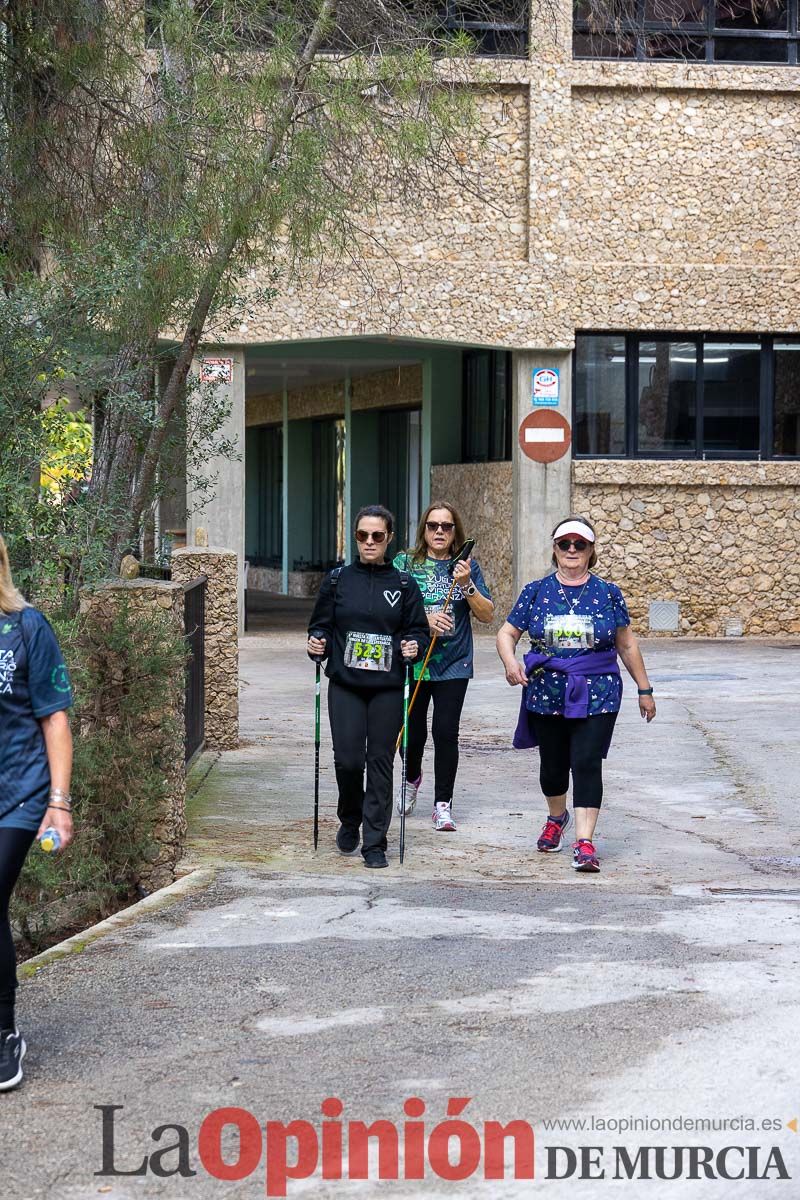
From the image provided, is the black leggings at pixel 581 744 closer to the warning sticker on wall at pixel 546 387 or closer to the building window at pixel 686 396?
the warning sticker on wall at pixel 546 387

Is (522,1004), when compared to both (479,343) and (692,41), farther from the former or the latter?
(692,41)

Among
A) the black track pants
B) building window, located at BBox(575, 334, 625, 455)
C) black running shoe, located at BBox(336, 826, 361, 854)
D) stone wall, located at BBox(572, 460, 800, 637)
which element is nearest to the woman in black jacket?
the black track pants

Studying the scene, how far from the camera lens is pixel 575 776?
29.5 ft

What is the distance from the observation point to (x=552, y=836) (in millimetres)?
9359

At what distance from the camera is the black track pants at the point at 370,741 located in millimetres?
8836

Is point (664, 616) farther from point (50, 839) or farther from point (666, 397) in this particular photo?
point (50, 839)

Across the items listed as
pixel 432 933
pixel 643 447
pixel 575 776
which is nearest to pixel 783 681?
pixel 643 447

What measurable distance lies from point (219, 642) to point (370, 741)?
159 inches

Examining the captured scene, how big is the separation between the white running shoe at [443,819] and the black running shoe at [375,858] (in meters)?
1.14

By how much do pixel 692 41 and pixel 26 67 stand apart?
13198 millimetres

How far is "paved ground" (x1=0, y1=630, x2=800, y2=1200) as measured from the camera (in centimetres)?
476

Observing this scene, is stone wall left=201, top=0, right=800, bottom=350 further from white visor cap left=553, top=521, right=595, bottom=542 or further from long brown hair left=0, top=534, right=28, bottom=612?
long brown hair left=0, top=534, right=28, bottom=612

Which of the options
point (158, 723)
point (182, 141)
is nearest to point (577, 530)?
point (158, 723)

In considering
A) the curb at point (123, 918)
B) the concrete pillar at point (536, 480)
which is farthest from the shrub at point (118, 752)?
the concrete pillar at point (536, 480)
